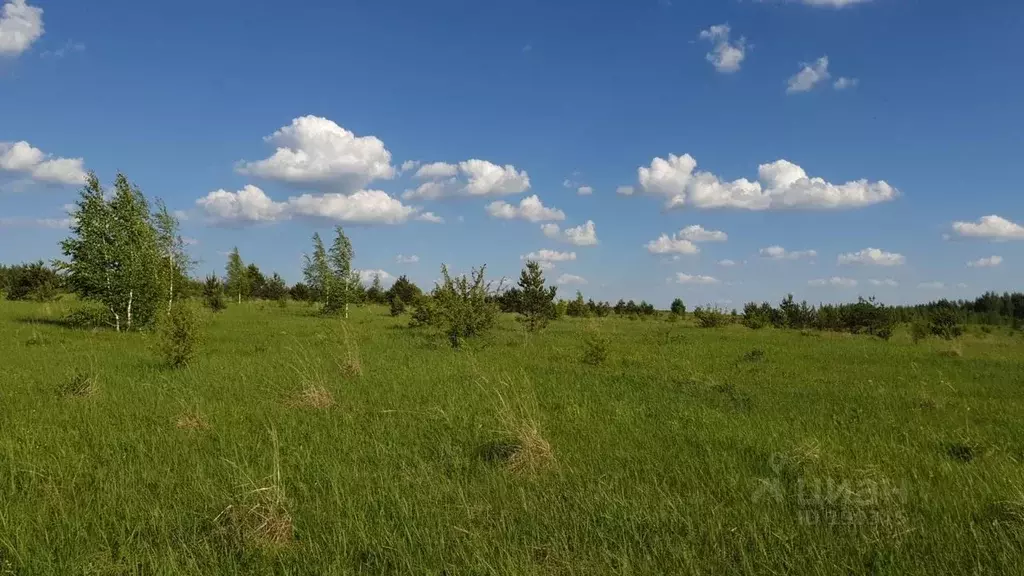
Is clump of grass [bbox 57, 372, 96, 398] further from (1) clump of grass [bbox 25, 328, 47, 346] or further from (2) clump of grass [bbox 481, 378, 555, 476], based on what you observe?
(1) clump of grass [bbox 25, 328, 47, 346]

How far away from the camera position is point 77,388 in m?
9.12

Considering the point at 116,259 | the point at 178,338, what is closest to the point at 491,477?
the point at 178,338

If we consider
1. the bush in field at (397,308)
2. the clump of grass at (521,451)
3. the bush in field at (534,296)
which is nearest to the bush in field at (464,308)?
the bush in field at (534,296)

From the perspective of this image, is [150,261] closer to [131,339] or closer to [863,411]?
[131,339]

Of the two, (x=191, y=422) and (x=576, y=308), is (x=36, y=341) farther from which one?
(x=576, y=308)

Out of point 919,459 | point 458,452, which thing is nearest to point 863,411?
point 919,459

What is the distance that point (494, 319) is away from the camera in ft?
69.7

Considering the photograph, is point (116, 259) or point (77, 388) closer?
point (77, 388)

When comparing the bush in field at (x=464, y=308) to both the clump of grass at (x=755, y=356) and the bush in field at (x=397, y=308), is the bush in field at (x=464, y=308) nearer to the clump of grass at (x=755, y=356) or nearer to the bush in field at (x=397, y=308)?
the clump of grass at (x=755, y=356)

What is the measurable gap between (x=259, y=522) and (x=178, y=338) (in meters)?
10.0

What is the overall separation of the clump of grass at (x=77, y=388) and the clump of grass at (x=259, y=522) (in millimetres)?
6642

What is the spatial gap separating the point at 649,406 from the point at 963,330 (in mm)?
40635

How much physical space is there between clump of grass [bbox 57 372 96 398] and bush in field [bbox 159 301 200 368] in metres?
2.67

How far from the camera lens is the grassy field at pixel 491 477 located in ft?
12.5
